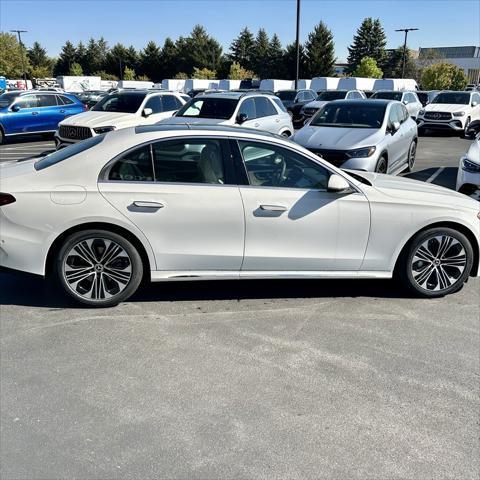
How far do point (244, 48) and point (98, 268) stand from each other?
90144 mm

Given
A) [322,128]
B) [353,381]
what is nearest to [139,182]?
[353,381]

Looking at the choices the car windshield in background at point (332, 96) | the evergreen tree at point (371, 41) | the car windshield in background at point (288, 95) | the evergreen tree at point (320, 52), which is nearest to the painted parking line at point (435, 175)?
the car windshield in background at point (332, 96)

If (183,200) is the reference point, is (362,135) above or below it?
above

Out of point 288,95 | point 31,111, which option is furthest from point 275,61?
point 31,111

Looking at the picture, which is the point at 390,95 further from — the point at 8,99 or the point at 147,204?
the point at 147,204

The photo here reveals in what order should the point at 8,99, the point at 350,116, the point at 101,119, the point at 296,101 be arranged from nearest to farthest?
1. the point at 350,116
2. the point at 101,119
3. the point at 8,99
4. the point at 296,101

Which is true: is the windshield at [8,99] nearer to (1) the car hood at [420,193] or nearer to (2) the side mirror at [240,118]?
(2) the side mirror at [240,118]

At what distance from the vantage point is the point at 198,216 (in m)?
4.27

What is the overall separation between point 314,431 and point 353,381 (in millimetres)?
627

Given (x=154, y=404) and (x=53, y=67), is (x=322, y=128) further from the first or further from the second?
(x=53, y=67)

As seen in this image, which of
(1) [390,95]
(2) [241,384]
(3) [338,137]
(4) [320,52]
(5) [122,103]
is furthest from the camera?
(4) [320,52]

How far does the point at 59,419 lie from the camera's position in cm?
295

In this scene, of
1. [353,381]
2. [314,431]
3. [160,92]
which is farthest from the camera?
[160,92]

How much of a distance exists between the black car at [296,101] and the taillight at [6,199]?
2034 centimetres
